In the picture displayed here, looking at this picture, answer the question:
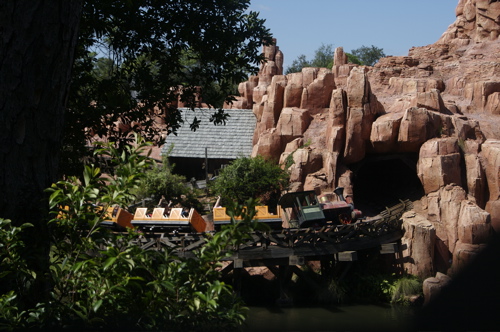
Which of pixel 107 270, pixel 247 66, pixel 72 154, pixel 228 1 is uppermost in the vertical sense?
pixel 228 1

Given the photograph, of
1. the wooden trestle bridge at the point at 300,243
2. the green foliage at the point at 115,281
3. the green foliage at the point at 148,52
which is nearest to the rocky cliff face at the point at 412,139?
the wooden trestle bridge at the point at 300,243

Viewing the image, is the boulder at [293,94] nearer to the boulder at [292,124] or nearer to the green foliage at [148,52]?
the boulder at [292,124]

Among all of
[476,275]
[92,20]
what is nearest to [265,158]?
[92,20]

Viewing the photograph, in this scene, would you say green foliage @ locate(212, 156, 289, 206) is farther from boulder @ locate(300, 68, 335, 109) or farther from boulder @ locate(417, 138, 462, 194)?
boulder @ locate(417, 138, 462, 194)

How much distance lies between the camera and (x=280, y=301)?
17.0 m

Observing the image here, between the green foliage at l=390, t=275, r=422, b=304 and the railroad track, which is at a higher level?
the railroad track

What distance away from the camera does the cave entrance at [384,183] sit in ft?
73.6

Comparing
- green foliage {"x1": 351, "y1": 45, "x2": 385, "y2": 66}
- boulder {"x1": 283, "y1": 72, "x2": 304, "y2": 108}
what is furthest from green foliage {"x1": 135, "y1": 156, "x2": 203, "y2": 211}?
green foliage {"x1": 351, "y1": 45, "x2": 385, "y2": 66}

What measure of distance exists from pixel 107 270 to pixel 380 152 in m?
20.1

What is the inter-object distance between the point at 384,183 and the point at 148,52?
60.0 ft

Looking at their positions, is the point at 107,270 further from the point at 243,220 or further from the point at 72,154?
the point at 72,154

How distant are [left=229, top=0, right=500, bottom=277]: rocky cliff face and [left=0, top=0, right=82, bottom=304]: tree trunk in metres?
14.8

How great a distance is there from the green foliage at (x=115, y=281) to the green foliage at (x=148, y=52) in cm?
450

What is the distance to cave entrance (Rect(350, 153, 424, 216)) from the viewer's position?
22422 mm
